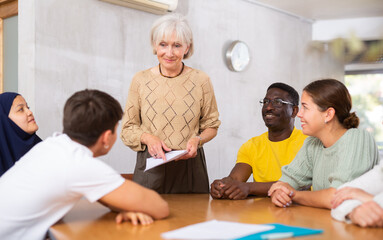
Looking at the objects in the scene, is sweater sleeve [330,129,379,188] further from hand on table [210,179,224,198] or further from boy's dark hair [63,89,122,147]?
boy's dark hair [63,89,122,147]

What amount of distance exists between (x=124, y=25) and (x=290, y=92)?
6.16 feet

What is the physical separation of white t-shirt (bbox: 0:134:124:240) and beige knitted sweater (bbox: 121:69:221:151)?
77 centimetres

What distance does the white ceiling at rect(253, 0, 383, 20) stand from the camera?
17.6 ft

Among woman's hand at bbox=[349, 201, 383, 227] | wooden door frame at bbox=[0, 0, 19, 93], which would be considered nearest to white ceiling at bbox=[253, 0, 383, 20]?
wooden door frame at bbox=[0, 0, 19, 93]

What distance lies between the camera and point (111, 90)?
372 centimetres

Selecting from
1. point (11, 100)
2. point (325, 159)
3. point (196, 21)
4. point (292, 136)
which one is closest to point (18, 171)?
point (11, 100)

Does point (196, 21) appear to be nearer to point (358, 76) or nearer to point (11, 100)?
point (11, 100)

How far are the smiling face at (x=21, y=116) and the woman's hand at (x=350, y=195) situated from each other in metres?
1.59

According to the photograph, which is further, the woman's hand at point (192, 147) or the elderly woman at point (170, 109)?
the elderly woman at point (170, 109)

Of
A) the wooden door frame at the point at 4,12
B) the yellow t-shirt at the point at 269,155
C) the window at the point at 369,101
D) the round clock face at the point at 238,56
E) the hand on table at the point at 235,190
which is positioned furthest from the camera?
the window at the point at 369,101

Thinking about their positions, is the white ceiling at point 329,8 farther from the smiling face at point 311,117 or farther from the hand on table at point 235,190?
the hand on table at point 235,190

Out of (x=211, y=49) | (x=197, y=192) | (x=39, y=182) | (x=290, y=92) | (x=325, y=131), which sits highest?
(x=211, y=49)

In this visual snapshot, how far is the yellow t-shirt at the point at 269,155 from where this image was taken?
2.42 meters

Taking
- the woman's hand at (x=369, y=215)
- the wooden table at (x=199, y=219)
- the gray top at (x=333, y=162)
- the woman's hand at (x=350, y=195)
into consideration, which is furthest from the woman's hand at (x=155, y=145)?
the woman's hand at (x=369, y=215)
